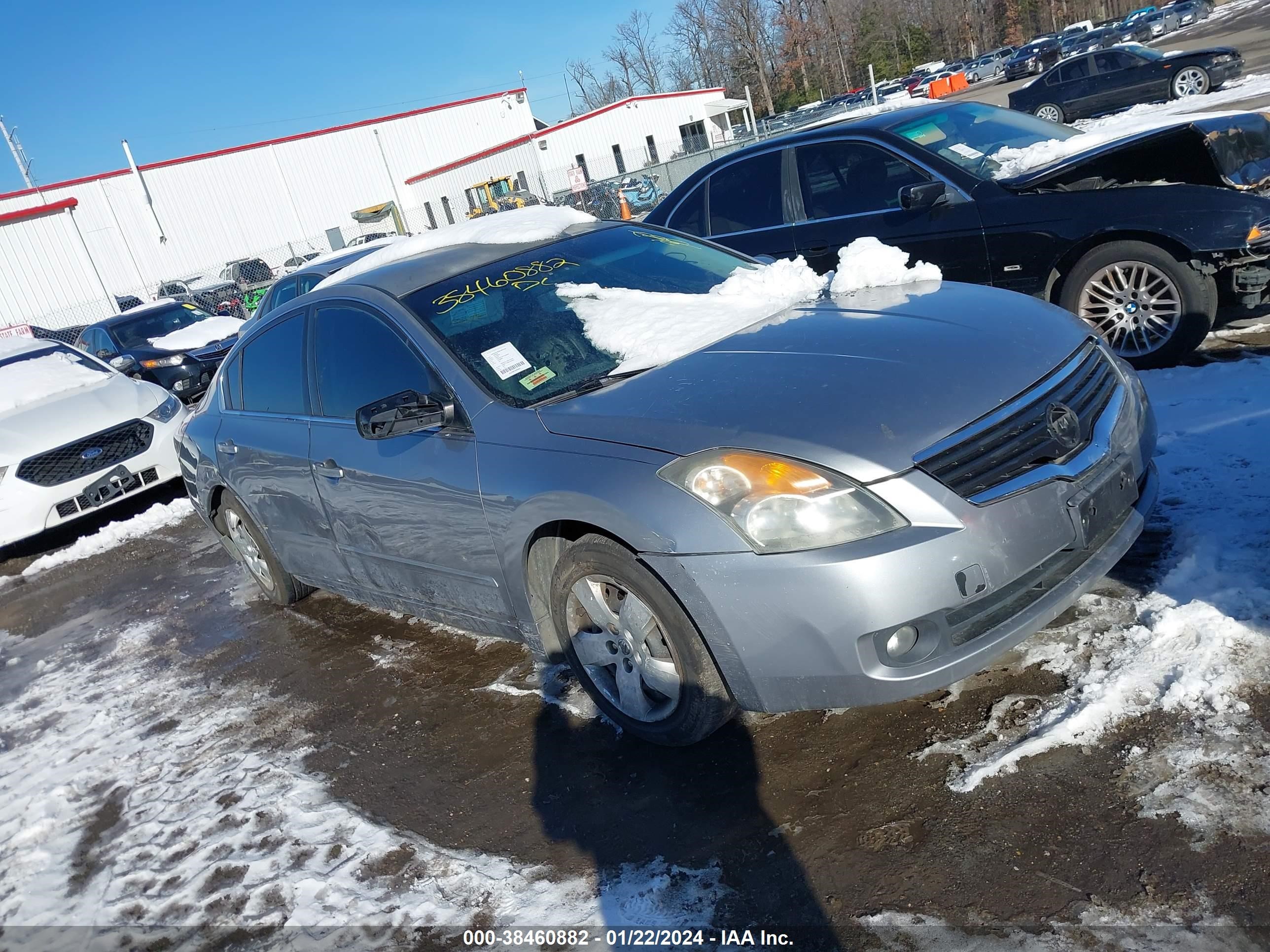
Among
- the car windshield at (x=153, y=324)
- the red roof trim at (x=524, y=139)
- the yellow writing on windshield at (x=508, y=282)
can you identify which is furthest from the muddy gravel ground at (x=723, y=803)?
the red roof trim at (x=524, y=139)

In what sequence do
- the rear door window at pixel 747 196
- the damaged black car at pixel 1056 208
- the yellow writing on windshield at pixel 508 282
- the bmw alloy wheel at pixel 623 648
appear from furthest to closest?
the rear door window at pixel 747 196
the damaged black car at pixel 1056 208
the yellow writing on windshield at pixel 508 282
the bmw alloy wheel at pixel 623 648

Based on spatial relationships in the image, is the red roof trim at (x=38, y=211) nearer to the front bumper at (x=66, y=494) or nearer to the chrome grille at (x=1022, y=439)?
the front bumper at (x=66, y=494)

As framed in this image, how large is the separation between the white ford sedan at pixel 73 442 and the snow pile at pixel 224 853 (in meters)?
3.48

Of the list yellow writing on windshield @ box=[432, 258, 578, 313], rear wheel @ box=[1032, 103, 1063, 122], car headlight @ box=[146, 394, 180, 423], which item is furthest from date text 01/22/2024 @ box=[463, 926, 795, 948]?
rear wheel @ box=[1032, 103, 1063, 122]

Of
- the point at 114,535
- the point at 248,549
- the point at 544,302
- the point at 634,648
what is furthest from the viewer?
the point at 114,535

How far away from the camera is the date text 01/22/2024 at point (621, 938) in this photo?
2.35 m

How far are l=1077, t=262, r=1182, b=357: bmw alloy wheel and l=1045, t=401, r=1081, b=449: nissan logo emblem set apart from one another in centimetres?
272

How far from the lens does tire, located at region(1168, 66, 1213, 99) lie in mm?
22281

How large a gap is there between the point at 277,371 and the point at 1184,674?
3.97 meters

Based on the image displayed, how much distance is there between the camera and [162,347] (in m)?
14.4

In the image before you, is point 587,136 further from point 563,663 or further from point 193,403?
point 563,663

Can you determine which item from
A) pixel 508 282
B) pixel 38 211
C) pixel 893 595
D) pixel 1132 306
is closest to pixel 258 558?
pixel 508 282

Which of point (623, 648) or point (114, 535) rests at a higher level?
point (623, 648)

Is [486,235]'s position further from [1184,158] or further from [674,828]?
[1184,158]
